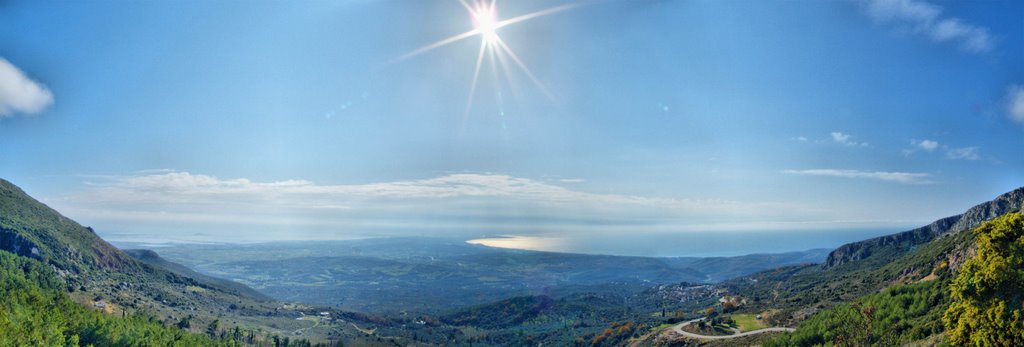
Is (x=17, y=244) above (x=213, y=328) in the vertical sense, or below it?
above

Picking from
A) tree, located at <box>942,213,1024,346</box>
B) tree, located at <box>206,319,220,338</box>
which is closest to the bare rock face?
A: tree, located at <box>942,213,1024,346</box>

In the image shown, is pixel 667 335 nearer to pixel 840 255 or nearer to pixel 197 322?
pixel 840 255

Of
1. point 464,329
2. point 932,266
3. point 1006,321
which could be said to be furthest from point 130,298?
point 932,266

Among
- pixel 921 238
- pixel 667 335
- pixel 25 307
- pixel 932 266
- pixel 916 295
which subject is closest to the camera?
pixel 916 295

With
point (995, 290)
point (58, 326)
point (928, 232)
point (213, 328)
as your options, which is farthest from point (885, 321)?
point (213, 328)

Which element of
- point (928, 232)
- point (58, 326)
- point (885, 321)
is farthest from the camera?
point (928, 232)

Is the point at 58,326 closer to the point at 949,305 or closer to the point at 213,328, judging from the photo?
the point at 213,328

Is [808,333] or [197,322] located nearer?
[808,333]
